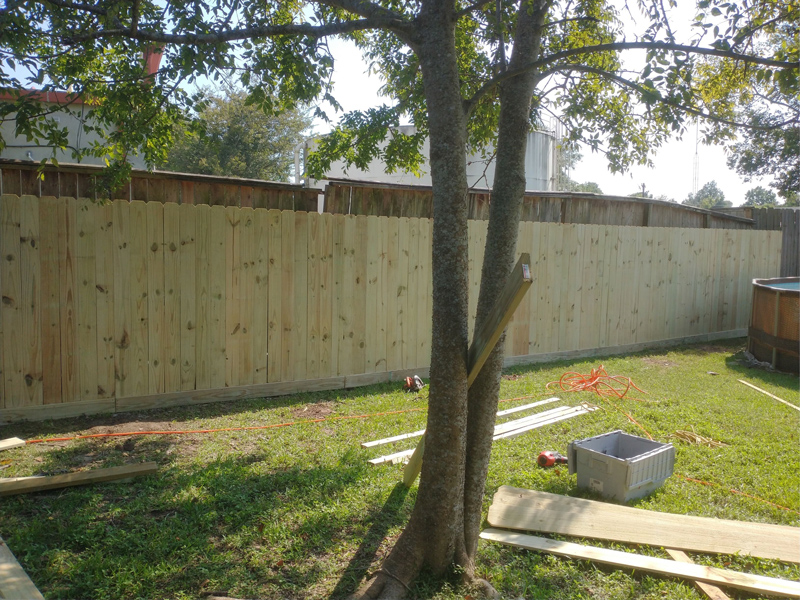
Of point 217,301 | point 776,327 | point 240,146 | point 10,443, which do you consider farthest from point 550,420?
point 240,146

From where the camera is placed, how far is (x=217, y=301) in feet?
20.3

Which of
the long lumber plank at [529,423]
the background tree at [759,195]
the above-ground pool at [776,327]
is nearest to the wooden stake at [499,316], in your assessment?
the long lumber plank at [529,423]

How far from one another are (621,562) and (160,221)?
4.80 metres

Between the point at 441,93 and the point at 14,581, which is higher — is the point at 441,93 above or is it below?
above

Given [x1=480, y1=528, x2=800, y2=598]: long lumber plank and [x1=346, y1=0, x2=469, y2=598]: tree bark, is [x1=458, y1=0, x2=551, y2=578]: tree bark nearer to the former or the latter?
[x1=346, y1=0, x2=469, y2=598]: tree bark

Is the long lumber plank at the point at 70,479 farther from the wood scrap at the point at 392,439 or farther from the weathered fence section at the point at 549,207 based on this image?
the weathered fence section at the point at 549,207

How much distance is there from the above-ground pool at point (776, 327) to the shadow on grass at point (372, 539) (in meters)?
7.20

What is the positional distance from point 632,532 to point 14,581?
3336 millimetres

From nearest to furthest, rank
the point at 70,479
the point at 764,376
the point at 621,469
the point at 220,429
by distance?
the point at 70,479, the point at 621,469, the point at 220,429, the point at 764,376

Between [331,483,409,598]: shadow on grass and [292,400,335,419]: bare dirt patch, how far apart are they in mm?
1929

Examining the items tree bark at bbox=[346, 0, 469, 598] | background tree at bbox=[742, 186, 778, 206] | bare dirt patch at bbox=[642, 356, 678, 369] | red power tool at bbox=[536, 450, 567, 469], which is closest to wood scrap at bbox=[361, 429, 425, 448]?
red power tool at bbox=[536, 450, 567, 469]

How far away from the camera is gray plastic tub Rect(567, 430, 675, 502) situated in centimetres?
420

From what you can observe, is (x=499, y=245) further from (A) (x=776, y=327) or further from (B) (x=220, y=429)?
(A) (x=776, y=327)

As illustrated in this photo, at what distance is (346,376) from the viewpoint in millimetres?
7102
